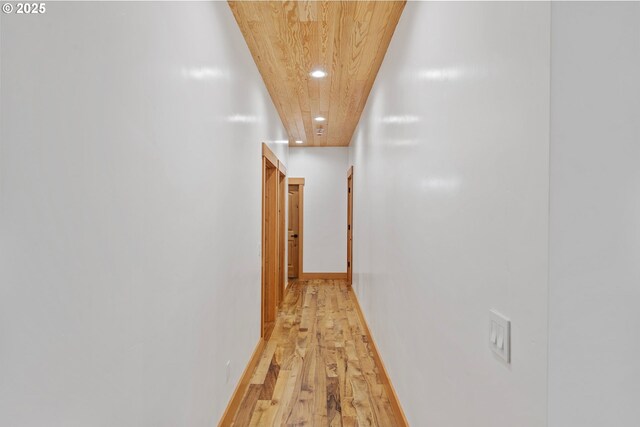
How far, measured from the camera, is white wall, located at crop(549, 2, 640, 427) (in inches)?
28.4

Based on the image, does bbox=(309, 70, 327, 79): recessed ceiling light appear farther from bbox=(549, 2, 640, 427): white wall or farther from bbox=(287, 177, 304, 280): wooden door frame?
bbox=(287, 177, 304, 280): wooden door frame

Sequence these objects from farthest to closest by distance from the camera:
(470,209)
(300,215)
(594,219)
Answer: (300,215) < (470,209) < (594,219)

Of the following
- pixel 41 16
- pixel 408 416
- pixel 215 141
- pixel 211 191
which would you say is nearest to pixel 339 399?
pixel 408 416

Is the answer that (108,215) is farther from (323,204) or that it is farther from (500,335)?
(323,204)

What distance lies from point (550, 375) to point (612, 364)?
0.43 feet

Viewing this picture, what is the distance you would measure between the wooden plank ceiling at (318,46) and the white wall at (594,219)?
163 cm

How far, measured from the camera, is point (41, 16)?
0.76 metres

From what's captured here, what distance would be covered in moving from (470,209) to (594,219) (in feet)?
1.44

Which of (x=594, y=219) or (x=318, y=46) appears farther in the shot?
(x=318, y=46)

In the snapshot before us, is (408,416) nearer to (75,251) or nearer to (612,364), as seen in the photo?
(612,364)

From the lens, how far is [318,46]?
2.64m

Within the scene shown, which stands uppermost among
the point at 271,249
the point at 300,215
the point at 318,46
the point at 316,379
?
the point at 318,46

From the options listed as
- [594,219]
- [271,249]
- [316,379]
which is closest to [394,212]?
[316,379]

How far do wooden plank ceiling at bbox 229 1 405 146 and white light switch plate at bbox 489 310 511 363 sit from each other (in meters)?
1.88
